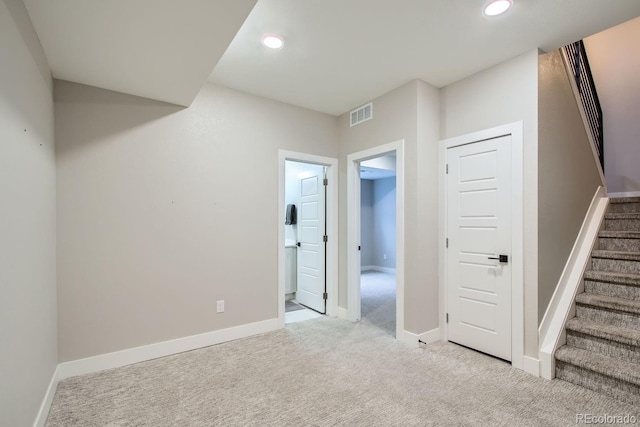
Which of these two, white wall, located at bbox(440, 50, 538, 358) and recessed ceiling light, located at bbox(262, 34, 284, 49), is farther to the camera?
white wall, located at bbox(440, 50, 538, 358)

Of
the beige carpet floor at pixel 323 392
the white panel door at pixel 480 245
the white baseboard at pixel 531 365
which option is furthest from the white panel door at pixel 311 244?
the white baseboard at pixel 531 365

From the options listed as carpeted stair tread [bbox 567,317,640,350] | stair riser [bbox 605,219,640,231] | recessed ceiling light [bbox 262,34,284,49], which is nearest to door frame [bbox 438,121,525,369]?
carpeted stair tread [bbox 567,317,640,350]

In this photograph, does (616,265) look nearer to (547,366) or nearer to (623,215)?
(623,215)

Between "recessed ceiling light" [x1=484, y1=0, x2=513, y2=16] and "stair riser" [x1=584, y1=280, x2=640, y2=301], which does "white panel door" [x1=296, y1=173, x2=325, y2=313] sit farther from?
"stair riser" [x1=584, y1=280, x2=640, y2=301]

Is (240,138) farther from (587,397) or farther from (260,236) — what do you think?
(587,397)

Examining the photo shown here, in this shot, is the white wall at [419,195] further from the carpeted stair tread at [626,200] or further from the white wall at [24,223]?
the white wall at [24,223]

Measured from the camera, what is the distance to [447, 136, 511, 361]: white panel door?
268cm

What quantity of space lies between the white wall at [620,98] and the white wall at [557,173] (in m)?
1.74

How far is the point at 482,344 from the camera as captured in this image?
283cm

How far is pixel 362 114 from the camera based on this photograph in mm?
3678

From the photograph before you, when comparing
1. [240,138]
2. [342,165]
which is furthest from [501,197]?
[240,138]

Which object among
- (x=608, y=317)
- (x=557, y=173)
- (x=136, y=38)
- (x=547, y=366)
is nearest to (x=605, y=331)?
(x=608, y=317)

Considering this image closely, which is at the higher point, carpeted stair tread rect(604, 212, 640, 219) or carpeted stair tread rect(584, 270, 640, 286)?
carpeted stair tread rect(604, 212, 640, 219)

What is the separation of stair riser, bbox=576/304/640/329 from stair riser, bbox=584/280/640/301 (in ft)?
0.80
